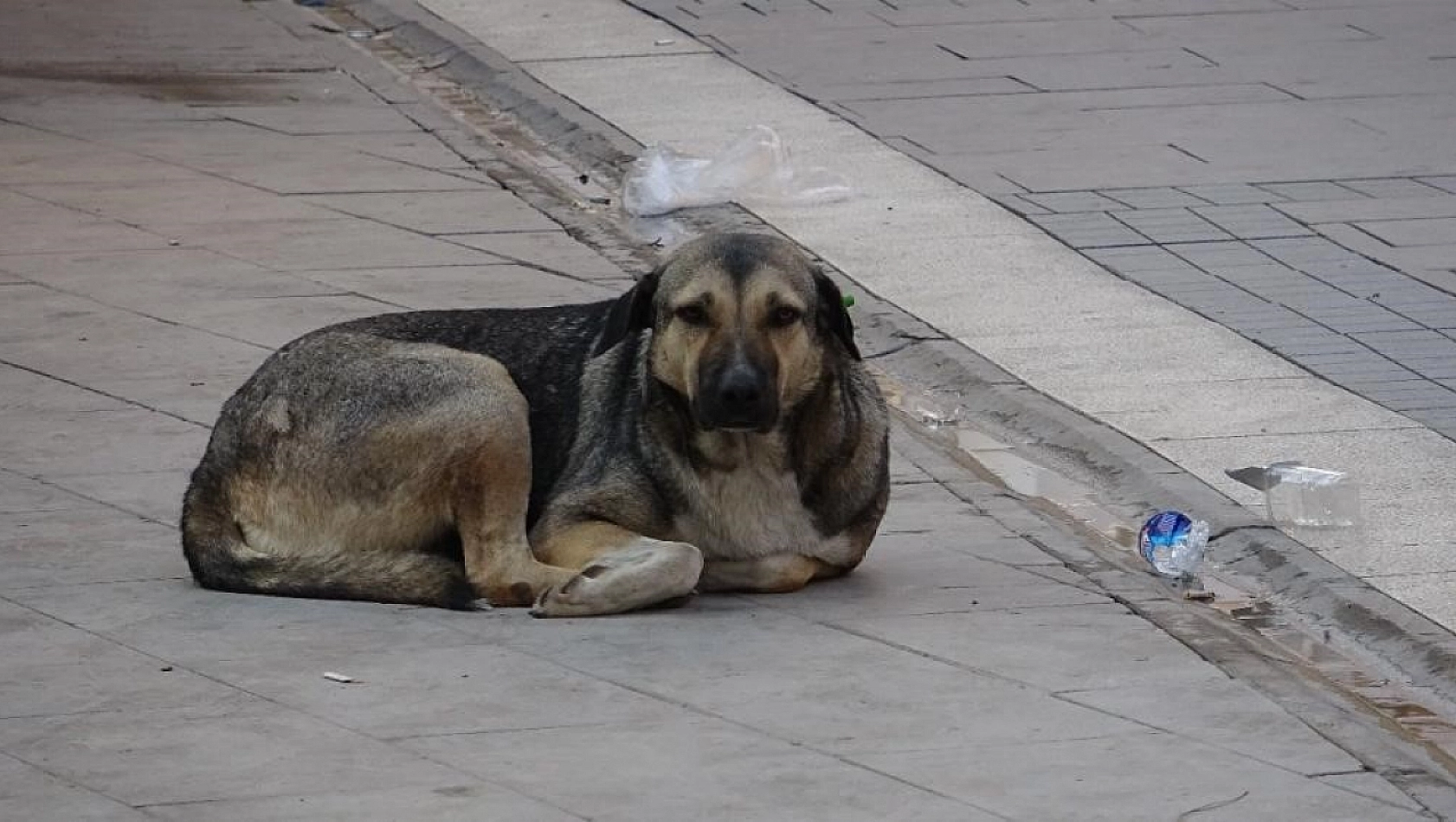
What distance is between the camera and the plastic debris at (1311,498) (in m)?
7.45

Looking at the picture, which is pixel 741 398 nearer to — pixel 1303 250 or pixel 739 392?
pixel 739 392

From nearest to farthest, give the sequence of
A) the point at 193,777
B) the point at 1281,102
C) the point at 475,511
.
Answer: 1. the point at 193,777
2. the point at 475,511
3. the point at 1281,102

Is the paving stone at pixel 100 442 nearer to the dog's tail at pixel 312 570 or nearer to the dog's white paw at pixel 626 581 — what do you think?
the dog's tail at pixel 312 570

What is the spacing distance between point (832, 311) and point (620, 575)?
0.85m

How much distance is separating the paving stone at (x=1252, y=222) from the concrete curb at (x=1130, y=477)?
1.74m

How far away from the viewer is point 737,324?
20.8 ft

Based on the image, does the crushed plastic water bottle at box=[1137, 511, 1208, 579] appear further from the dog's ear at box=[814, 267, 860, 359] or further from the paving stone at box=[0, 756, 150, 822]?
the paving stone at box=[0, 756, 150, 822]

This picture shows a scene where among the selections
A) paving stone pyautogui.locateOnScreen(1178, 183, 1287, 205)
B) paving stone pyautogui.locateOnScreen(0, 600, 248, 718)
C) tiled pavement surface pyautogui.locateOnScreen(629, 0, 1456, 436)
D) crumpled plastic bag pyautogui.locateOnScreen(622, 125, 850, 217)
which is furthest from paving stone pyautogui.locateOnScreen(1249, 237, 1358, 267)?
Answer: paving stone pyautogui.locateOnScreen(0, 600, 248, 718)

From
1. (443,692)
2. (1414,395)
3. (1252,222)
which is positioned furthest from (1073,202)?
(443,692)

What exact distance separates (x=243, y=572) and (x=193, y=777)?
1.34 meters

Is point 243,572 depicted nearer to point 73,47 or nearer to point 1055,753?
point 1055,753

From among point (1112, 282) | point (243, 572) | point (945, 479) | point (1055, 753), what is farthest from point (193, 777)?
point (1112, 282)

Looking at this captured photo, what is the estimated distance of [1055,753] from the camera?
5.49 meters

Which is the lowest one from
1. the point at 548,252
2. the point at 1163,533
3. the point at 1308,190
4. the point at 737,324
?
the point at 548,252
